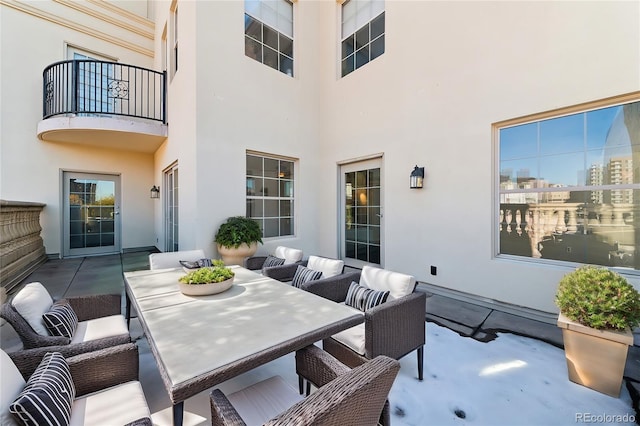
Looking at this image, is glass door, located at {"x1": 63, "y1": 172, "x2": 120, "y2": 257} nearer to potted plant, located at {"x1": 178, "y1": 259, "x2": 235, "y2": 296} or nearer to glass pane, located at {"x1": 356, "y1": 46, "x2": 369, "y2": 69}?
potted plant, located at {"x1": 178, "y1": 259, "x2": 235, "y2": 296}

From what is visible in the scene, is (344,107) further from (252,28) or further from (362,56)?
(252,28)

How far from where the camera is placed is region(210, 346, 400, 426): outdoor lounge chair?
0.79 m

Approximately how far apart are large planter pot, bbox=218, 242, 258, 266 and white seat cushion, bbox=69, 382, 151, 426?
2.94 metres

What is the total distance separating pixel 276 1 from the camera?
17.7ft

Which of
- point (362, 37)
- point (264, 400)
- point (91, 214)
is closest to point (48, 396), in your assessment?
point (264, 400)

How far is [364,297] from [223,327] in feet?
3.96

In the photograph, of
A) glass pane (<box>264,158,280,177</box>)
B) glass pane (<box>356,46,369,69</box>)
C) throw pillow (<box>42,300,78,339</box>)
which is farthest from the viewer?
glass pane (<box>264,158,280,177</box>)

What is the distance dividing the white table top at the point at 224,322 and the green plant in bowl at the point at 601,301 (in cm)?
172

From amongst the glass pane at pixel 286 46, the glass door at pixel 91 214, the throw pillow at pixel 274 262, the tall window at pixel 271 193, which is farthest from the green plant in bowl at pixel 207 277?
the glass door at pixel 91 214

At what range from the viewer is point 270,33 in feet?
17.4

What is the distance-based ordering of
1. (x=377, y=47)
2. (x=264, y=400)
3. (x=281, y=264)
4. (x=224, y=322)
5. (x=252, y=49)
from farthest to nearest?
1. (x=252, y=49)
2. (x=377, y=47)
3. (x=281, y=264)
4. (x=224, y=322)
5. (x=264, y=400)

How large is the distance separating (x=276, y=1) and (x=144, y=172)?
5380 mm

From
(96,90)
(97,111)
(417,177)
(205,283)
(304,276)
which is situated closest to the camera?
(205,283)

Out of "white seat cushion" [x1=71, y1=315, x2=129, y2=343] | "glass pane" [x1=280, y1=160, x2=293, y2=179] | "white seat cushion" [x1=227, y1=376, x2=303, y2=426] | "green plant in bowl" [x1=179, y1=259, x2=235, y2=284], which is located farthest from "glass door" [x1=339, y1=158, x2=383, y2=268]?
"white seat cushion" [x1=71, y1=315, x2=129, y2=343]
